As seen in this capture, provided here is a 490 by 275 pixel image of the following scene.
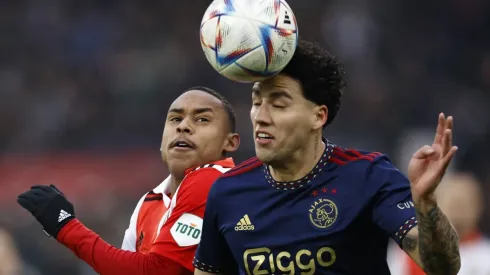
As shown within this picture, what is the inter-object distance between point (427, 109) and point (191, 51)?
12.7 feet

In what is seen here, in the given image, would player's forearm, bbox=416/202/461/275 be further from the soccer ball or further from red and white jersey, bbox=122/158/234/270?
red and white jersey, bbox=122/158/234/270

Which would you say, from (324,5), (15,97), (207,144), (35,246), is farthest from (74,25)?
Result: (207,144)

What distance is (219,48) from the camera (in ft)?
16.1

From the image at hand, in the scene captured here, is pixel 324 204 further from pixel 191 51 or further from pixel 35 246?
pixel 191 51

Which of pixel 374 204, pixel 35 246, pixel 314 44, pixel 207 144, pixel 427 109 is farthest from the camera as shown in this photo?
pixel 427 109

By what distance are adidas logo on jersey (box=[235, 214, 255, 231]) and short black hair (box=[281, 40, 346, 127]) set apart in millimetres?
631

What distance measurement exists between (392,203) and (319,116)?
0.63 m

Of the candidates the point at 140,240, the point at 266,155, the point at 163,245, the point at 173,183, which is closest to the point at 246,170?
the point at 266,155

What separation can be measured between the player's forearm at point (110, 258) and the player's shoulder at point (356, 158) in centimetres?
108

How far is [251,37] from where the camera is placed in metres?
4.81

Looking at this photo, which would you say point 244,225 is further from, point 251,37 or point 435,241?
point 435,241

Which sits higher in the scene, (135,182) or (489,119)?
(489,119)

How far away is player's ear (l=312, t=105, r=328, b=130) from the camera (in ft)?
16.4

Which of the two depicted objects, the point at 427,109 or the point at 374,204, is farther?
the point at 427,109
